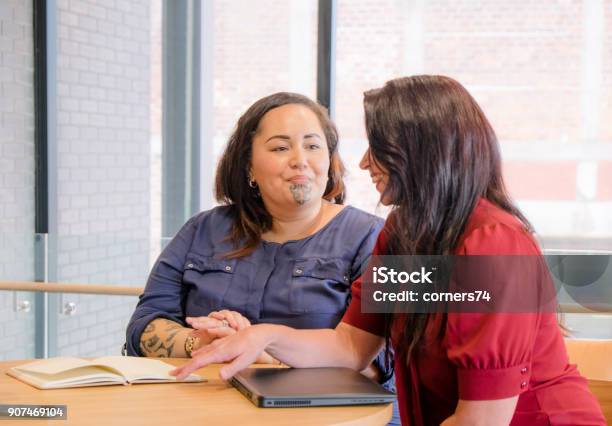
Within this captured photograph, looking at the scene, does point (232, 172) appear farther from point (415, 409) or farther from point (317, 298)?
point (415, 409)

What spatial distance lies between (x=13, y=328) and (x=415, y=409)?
2822 millimetres

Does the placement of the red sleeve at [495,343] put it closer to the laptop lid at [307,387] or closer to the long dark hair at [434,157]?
the long dark hair at [434,157]

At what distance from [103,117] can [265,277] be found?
271 cm

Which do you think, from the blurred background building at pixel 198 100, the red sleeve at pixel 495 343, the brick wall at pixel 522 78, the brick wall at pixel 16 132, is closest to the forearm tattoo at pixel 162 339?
the red sleeve at pixel 495 343

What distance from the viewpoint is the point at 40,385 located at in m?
1.57

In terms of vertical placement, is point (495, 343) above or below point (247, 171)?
below

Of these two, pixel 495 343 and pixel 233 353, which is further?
pixel 233 353

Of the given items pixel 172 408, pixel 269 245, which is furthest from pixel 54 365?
pixel 269 245

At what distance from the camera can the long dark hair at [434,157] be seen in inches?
57.3

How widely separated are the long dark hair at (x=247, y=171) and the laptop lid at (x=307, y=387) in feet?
2.48

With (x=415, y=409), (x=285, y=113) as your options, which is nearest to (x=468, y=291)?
(x=415, y=409)

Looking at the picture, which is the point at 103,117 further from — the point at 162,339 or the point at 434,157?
the point at 434,157

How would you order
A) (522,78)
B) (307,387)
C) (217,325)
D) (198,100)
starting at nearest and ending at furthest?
1. (307,387)
2. (217,325)
3. (522,78)
4. (198,100)

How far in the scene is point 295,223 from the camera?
236 centimetres
